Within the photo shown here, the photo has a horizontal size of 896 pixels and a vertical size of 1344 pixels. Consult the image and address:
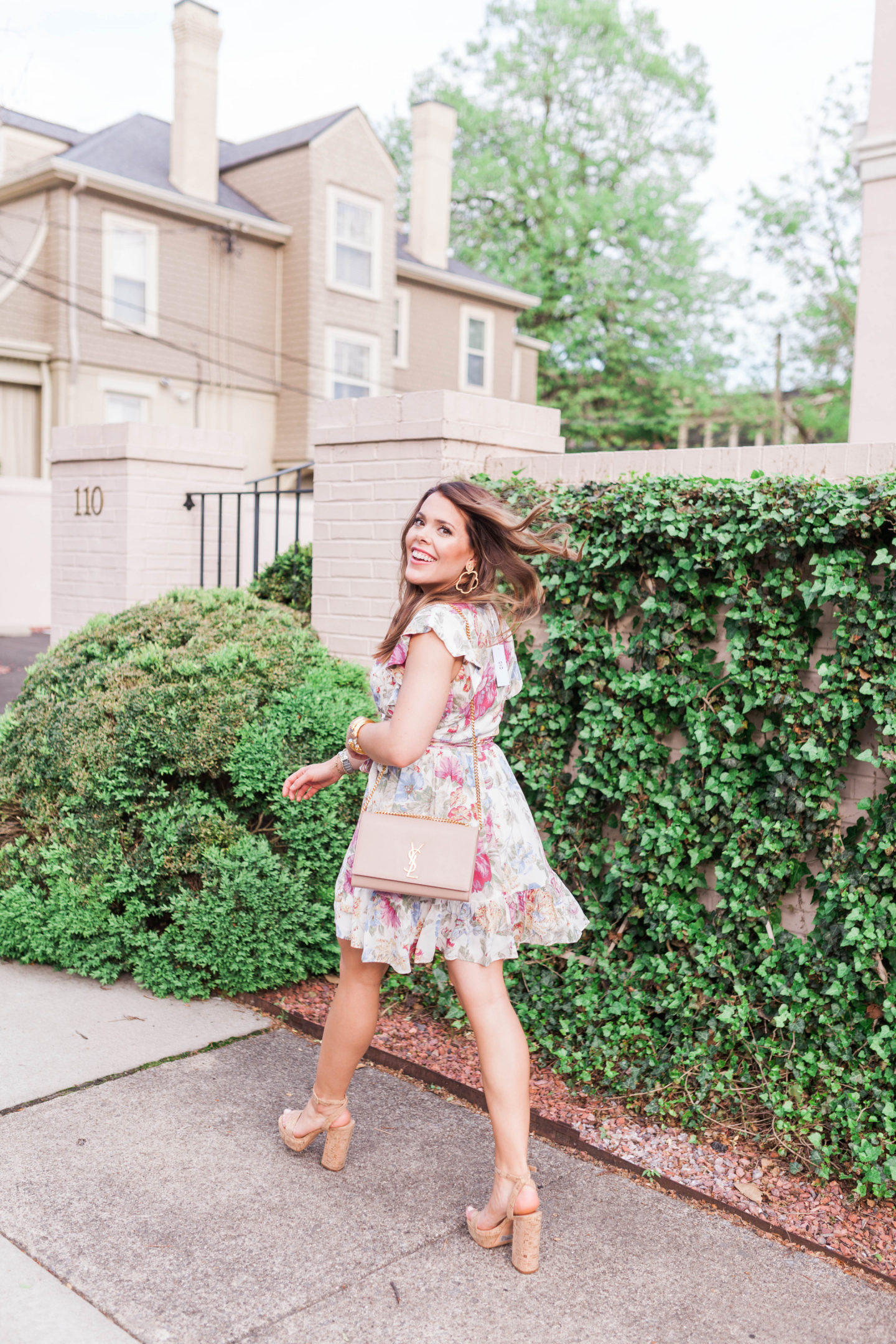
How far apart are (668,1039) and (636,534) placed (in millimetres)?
1563

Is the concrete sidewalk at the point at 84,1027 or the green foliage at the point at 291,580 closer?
the concrete sidewalk at the point at 84,1027

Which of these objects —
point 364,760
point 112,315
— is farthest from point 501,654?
point 112,315

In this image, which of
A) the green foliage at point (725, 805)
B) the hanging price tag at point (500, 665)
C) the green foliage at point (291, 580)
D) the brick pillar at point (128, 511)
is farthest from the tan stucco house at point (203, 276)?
the hanging price tag at point (500, 665)

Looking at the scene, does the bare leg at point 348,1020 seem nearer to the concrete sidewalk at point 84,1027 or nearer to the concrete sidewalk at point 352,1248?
Result: the concrete sidewalk at point 352,1248

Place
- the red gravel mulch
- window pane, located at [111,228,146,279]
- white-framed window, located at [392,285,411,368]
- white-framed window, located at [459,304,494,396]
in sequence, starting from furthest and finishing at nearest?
white-framed window, located at [459,304,494,396]
white-framed window, located at [392,285,411,368]
window pane, located at [111,228,146,279]
the red gravel mulch

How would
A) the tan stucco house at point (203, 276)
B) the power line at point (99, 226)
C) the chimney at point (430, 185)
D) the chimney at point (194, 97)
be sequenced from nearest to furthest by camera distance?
the power line at point (99, 226), the tan stucco house at point (203, 276), the chimney at point (194, 97), the chimney at point (430, 185)

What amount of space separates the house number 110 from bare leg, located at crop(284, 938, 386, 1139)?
518 centimetres

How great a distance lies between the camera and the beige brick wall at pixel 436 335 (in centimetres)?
2200

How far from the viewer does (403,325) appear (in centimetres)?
2181

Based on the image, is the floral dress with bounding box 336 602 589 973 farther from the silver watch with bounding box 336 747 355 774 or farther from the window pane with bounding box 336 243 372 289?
the window pane with bounding box 336 243 372 289

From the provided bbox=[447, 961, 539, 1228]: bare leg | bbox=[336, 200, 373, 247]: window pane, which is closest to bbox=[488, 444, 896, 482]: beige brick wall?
bbox=[447, 961, 539, 1228]: bare leg

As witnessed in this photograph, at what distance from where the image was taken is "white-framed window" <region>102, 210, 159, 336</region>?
1753 centimetres

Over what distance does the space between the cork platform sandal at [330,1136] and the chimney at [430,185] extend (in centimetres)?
2170

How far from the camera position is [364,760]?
2.71m
